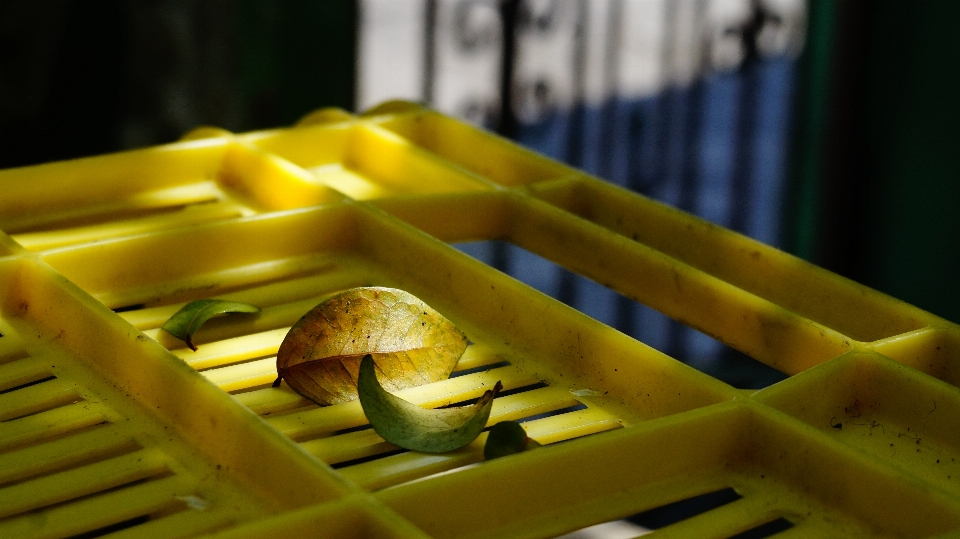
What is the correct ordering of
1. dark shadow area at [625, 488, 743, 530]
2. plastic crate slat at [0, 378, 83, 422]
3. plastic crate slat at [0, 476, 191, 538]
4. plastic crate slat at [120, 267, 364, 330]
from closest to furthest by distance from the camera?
plastic crate slat at [0, 476, 191, 538], plastic crate slat at [0, 378, 83, 422], plastic crate slat at [120, 267, 364, 330], dark shadow area at [625, 488, 743, 530]

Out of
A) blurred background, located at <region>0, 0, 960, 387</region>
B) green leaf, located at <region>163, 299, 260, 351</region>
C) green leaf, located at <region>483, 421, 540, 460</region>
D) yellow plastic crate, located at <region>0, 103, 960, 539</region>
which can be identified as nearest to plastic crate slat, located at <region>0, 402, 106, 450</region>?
yellow plastic crate, located at <region>0, 103, 960, 539</region>

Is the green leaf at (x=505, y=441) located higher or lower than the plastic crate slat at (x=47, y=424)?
higher

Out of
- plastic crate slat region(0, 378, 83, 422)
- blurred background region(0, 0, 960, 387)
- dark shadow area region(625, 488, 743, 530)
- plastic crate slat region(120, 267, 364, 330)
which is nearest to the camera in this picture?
plastic crate slat region(0, 378, 83, 422)

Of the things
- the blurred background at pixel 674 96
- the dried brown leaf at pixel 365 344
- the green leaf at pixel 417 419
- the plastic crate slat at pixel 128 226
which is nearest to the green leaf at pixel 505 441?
the green leaf at pixel 417 419

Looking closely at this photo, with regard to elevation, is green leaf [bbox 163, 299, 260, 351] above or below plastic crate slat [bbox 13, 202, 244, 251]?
below

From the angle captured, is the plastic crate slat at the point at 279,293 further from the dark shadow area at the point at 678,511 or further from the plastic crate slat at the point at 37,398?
the dark shadow area at the point at 678,511

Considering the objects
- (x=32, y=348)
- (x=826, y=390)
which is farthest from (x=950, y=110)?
(x=32, y=348)

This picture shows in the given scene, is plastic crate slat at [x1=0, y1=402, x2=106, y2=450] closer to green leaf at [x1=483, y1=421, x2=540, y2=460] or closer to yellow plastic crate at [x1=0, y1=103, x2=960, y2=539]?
yellow plastic crate at [x1=0, y1=103, x2=960, y2=539]
